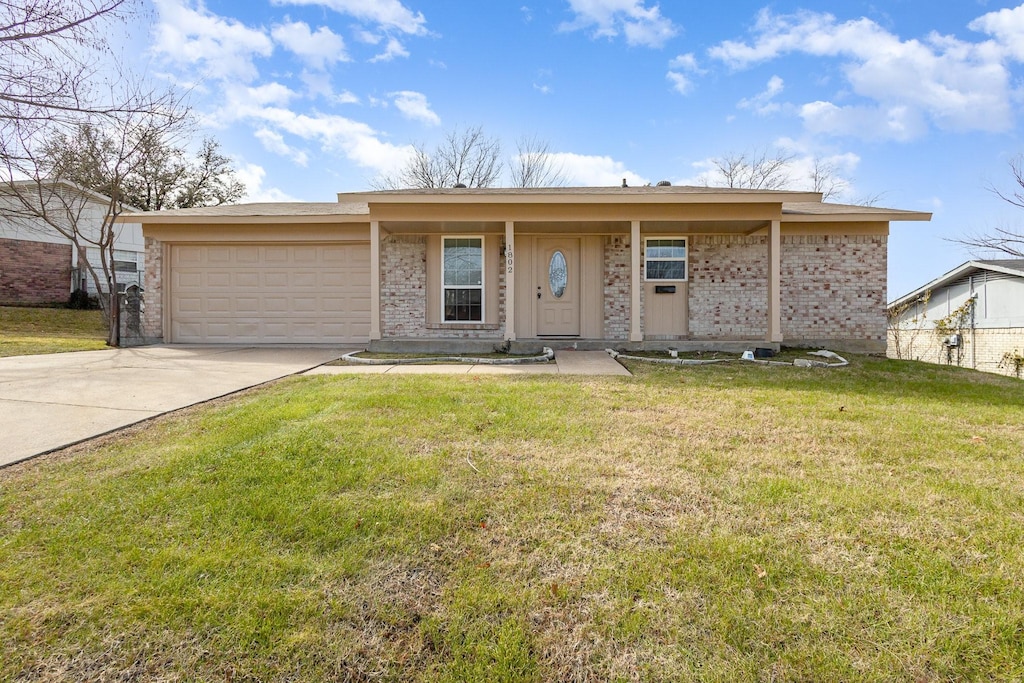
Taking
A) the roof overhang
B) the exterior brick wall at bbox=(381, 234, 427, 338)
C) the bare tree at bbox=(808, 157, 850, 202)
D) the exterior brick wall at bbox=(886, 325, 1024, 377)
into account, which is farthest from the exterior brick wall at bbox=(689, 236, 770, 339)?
the bare tree at bbox=(808, 157, 850, 202)

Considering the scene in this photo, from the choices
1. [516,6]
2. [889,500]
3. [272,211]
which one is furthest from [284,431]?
[516,6]

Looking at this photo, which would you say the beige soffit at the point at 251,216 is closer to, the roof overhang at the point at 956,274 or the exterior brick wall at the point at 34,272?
the exterior brick wall at the point at 34,272

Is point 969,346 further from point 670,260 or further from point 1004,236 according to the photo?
Answer: point 670,260

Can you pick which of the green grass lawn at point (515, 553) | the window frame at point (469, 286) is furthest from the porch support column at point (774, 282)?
the window frame at point (469, 286)

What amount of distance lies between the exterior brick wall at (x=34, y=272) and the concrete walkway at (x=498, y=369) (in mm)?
17208

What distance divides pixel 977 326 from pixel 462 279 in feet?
54.6

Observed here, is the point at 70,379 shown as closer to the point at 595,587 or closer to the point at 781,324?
the point at 595,587

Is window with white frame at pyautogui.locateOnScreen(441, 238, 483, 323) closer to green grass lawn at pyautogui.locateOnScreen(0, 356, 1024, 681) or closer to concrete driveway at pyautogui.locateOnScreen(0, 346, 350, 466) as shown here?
concrete driveway at pyautogui.locateOnScreen(0, 346, 350, 466)

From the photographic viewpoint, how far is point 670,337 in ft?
31.5

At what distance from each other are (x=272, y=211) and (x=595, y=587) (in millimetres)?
10774

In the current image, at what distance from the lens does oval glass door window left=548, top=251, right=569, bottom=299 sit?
9766 millimetres

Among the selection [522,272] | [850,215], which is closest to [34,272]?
[522,272]

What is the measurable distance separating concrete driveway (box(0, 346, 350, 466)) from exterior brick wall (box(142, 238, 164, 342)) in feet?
4.38

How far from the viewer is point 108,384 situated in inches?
208
